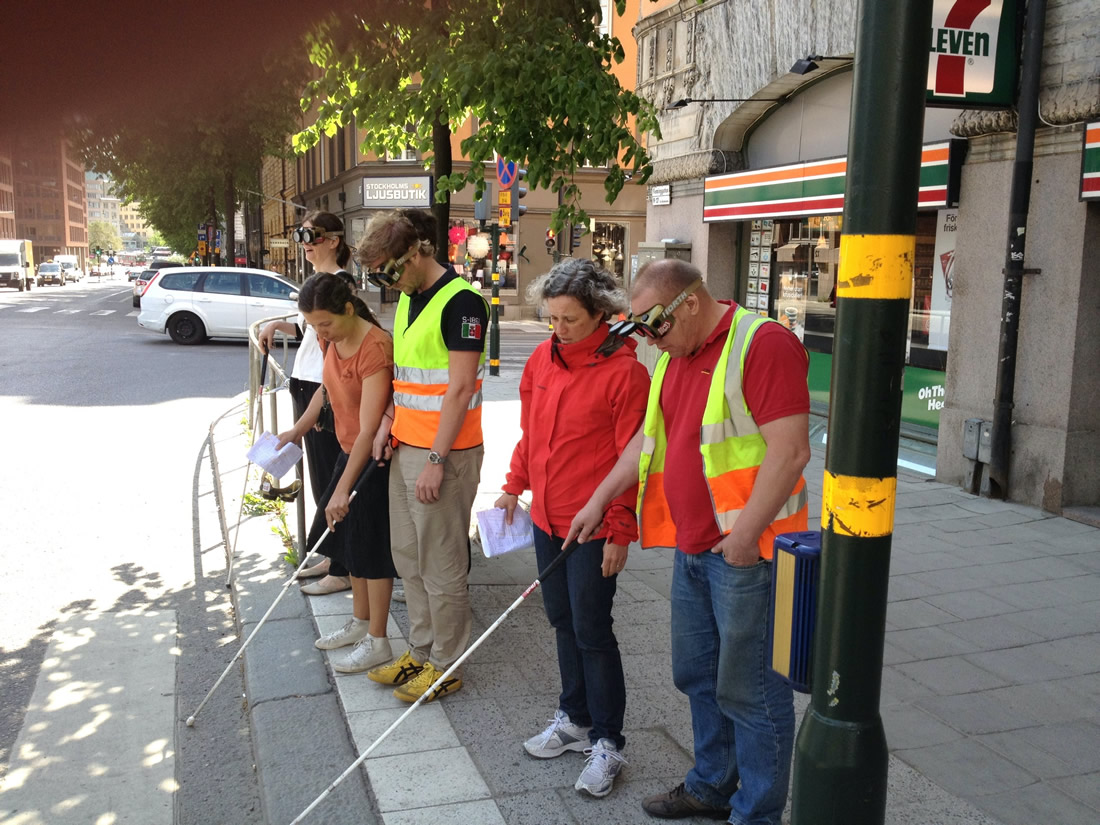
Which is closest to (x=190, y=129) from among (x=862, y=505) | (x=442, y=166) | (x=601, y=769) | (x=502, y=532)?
(x=862, y=505)

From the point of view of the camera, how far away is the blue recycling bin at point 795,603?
2.74 m

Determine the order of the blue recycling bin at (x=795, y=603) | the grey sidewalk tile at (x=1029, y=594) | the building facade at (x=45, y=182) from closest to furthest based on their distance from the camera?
the building facade at (x=45, y=182) → the blue recycling bin at (x=795, y=603) → the grey sidewalk tile at (x=1029, y=594)

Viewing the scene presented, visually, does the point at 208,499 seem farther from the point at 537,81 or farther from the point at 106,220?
the point at 106,220

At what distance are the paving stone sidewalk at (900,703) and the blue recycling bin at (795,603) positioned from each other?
3.09 feet

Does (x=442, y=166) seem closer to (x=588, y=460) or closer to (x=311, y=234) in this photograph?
(x=311, y=234)

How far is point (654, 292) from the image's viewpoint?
3150mm

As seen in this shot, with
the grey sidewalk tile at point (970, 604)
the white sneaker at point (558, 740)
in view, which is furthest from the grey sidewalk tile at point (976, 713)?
the white sneaker at point (558, 740)

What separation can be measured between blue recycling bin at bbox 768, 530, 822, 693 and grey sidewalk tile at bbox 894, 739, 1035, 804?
1.21m

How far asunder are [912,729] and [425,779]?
192 cm

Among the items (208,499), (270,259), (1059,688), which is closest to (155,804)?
(1059,688)

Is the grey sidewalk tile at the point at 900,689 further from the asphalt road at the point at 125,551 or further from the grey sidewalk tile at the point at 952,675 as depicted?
the asphalt road at the point at 125,551

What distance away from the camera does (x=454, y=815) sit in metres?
3.39

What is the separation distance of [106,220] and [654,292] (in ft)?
7.38

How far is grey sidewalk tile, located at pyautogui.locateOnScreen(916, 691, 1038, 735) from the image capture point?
405cm
